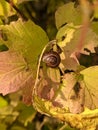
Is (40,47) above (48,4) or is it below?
below

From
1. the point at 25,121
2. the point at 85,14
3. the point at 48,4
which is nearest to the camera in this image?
the point at 85,14

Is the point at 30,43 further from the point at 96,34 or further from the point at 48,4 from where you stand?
the point at 48,4

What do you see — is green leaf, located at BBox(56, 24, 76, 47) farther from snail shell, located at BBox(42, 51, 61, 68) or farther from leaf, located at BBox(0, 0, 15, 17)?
leaf, located at BBox(0, 0, 15, 17)

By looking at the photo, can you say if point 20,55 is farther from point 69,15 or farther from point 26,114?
point 26,114

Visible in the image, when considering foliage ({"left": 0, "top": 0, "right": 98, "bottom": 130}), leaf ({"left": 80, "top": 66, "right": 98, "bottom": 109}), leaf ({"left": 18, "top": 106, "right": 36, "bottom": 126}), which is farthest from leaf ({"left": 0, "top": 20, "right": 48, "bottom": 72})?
leaf ({"left": 18, "top": 106, "right": 36, "bottom": 126})

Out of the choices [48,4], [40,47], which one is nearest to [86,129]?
[40,47]
